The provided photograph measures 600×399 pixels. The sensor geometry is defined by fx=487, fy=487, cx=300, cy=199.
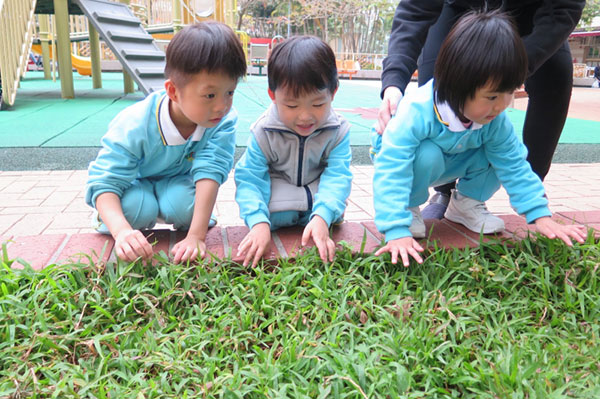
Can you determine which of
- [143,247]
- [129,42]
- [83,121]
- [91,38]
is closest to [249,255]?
[143,247]

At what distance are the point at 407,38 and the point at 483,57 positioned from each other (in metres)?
0.56

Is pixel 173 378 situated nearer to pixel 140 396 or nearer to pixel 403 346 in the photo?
pixel 140 396

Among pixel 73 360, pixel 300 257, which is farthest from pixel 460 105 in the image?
pixel 73 360

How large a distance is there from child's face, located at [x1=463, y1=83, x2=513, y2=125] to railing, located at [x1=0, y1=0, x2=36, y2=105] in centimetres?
622

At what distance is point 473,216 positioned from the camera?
1.98 metres

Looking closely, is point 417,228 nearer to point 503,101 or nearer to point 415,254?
point 415,254

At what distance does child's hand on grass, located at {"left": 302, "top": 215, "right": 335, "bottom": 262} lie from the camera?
1672mm

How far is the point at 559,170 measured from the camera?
379 cm

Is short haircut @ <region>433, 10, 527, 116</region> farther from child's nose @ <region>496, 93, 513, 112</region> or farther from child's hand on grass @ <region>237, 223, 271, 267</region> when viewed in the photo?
child's hand on grass @ <region>237, 223, 271, 267</region>

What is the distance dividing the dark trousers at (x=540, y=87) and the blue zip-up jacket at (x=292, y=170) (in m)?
0.61

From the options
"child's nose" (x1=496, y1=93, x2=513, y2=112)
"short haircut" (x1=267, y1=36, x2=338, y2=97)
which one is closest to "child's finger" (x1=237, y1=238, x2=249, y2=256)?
"short haircut" (x1=267, y1=36, x2=338, y2=97)

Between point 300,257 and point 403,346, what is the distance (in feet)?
1.74

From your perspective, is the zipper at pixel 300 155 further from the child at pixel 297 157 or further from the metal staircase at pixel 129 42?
the metal staircase at pixel 129 42

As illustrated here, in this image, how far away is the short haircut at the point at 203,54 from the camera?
162cm
